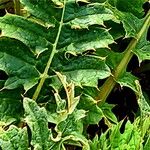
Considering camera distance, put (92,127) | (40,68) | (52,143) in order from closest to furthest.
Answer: (52,143) < (40,68) < (92,127)

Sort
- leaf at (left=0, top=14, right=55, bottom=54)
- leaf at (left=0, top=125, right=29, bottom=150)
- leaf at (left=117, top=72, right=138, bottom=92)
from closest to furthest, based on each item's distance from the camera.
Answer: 1. leaf at (left=0, top=125, right=29, bottom=150)
2. leaf at (left=0, top=14, right=55, bottom=54)
3. leaf at (left=117, top=72, right=138, bottom=92)

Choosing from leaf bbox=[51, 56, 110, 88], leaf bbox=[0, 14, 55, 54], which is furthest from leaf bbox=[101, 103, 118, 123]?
leaf bbox=[0, 14, 55, 54]

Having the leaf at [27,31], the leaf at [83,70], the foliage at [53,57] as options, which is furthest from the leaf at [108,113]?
the leaf at [27,31]

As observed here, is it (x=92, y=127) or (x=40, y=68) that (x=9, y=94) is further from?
(x=92, y=127)

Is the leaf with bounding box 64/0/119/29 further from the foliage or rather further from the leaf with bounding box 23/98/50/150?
the leaf with bounding box 23/98/50/150

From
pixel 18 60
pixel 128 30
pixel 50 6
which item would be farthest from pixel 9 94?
pixel 128 30

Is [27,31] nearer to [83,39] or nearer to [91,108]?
[83,39]
